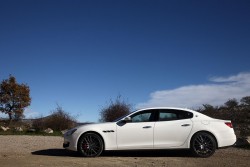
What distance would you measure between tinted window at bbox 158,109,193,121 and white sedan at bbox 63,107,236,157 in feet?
0.67

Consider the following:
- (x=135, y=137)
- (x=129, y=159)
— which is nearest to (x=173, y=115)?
(x=135, y=137)

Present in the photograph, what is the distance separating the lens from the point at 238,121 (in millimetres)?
18500

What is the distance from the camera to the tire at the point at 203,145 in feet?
33.6

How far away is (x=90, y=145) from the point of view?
10289 mm

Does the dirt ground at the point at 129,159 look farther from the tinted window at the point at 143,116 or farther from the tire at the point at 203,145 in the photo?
the tinted window at the point at 143,116

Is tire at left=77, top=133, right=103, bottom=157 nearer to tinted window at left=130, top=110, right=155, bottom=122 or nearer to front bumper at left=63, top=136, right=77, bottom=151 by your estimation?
front bumper at left=63, top=136, right=77, bottom=151

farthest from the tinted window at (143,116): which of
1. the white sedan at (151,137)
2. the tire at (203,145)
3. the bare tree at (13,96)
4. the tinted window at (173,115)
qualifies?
the bare tree at (13,96)

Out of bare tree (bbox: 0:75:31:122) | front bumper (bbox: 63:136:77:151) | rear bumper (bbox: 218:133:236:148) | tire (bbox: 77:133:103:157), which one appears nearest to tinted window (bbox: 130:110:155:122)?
tire (bbox: 77:133:103:157)

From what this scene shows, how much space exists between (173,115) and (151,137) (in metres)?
0.97

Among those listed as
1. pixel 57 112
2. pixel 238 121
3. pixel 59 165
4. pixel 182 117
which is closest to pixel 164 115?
pixel 182 117

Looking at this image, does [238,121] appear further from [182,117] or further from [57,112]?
[57,112]

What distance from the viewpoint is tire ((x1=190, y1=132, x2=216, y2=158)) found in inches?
403

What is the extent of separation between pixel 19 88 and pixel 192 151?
38070 millimetres

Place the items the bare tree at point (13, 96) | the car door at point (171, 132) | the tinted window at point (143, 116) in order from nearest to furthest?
the car door at point (171, 132) < the tinted window at point (143, 116) < the bare tree at point (13, 96)
